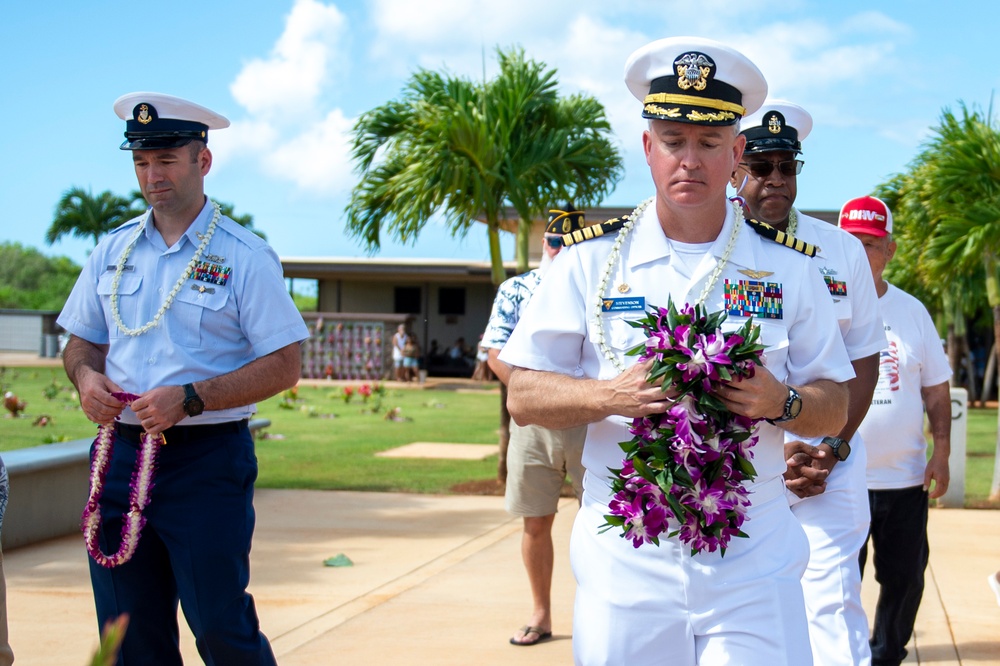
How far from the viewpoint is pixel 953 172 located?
1148 centimetres

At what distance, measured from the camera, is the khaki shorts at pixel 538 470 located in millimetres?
5805

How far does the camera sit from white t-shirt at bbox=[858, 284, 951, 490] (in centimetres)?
511

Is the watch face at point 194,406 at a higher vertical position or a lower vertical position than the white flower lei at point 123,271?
lower

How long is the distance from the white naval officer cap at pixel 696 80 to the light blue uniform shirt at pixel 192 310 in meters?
1.53

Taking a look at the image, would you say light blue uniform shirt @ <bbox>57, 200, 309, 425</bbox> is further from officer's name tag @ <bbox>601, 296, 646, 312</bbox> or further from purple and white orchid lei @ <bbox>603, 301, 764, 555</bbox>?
purple and white orchid lei @ <bbox>603, 301, 764, 555</bbox>

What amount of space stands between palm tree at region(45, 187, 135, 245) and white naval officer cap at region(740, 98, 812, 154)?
4179 cm

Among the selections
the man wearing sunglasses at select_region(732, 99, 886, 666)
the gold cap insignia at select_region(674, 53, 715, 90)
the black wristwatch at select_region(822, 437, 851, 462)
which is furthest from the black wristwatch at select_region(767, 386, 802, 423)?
the black wristwatch at select_region(822, 437, 851, 462)

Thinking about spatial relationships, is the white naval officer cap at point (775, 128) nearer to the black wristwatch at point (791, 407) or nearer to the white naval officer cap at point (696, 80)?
the white naval officer cap at point (696, 80)

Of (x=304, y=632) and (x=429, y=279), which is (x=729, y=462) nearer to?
(x=304, y=632)

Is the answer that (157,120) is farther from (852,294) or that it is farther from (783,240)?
(852,294)

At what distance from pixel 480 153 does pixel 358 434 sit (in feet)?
23.9

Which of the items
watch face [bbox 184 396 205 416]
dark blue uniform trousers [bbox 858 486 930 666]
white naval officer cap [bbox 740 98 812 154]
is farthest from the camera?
dark blue uniform trousers [bbox 858 486 930 666]

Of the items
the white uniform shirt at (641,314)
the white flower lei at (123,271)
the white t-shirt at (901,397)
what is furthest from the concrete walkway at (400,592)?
the white uniform shirt at (641,314)

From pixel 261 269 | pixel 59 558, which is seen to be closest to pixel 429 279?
pixel 59 558
